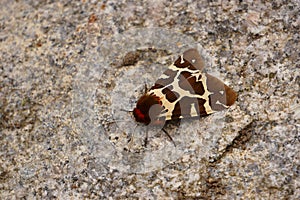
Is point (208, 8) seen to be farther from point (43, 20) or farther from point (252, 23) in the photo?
point (43, 20)

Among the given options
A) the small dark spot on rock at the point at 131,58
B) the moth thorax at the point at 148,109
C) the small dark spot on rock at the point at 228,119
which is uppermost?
the small dark spot on rock at the point at 131,58

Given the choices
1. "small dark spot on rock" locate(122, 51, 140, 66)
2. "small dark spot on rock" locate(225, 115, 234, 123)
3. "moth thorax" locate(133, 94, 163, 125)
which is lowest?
"small dark spot on rock" locate(225, 115, 234, 123)

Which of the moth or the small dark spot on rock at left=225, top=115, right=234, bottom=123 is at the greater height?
the moth

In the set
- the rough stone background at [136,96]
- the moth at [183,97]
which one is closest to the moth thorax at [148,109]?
the moth at [183,97]

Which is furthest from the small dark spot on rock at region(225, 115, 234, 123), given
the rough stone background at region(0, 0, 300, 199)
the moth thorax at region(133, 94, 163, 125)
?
the moth thorax at region(133, 94, 163, 125)

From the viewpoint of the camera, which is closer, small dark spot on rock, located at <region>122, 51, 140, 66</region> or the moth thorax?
the moth thorax

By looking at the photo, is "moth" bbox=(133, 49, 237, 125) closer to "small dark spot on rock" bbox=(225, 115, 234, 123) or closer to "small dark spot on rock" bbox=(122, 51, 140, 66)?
"small dark spot on rock" bbox=(225, 115, 234, 123)

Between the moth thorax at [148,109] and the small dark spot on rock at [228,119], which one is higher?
the moth thorax at [148,109]

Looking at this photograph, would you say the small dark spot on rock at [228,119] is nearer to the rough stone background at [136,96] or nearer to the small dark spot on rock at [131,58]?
the rough stone background at [136,96]
